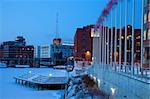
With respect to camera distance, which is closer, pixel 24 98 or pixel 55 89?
pixel 24 98

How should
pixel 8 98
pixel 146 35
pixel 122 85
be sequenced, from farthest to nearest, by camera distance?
pixel 8 98, pixel 146 35, pixel 122 85

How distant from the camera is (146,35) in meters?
48.0

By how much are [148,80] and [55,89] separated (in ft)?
152

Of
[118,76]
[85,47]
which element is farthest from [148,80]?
[85,47]

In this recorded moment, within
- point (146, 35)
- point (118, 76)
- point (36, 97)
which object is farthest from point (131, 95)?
point (36, 97)

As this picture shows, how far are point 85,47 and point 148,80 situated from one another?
10336 centimetres

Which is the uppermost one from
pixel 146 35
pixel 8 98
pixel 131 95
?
pixel 146 35

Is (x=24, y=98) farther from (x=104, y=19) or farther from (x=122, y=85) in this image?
(x=122, y=85)

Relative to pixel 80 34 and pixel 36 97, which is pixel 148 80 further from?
pixel 80 34

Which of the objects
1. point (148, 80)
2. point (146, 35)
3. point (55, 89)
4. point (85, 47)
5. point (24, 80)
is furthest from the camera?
point (85, 47)

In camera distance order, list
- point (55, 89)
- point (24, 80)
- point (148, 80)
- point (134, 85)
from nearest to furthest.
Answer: point (148, 80)
point (134, 85)
point (55, 89)
point (24, 80)

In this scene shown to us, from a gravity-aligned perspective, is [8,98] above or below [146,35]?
below

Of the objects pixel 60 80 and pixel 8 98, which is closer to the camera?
pixel 8 98

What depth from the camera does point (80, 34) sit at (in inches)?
4776
